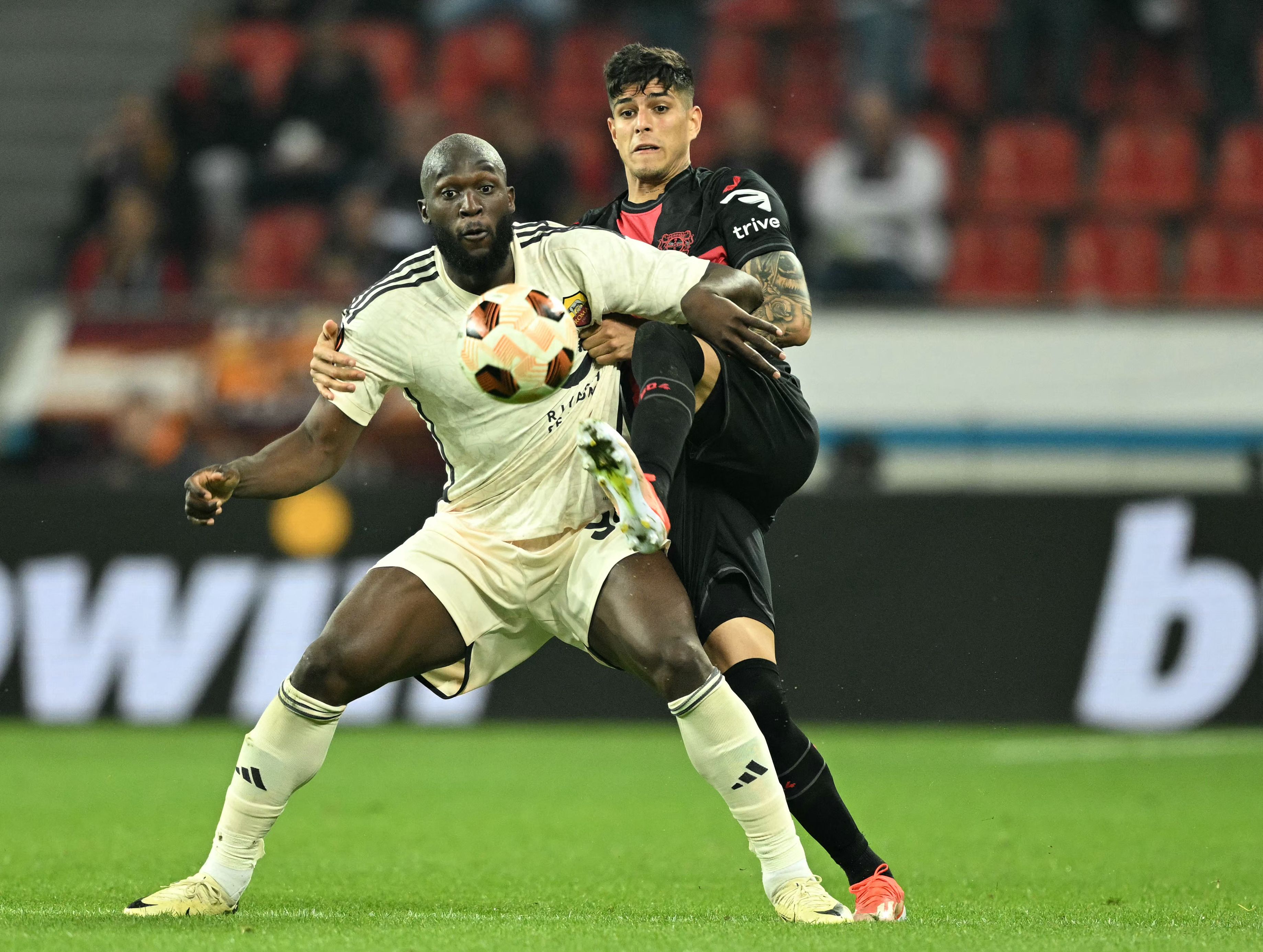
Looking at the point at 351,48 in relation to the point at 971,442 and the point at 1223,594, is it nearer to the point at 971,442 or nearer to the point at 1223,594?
the point at 971,442

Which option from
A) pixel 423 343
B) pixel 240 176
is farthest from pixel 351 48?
pixel 423 343

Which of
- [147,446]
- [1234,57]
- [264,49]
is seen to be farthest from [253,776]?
Answer: [264,49]

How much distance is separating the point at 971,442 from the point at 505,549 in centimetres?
631

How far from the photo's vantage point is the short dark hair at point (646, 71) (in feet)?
18.0

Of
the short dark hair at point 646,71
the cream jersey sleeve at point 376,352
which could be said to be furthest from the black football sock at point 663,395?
the short dark hair at point 646,71

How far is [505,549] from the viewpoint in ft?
16.3

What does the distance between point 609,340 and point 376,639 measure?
105 centimetres

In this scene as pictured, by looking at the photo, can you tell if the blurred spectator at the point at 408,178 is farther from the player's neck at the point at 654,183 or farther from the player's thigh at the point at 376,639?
the player's thigh at the point at 376,639

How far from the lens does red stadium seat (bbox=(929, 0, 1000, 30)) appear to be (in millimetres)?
13852

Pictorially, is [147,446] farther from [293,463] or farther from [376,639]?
[376,639]

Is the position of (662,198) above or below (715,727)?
above

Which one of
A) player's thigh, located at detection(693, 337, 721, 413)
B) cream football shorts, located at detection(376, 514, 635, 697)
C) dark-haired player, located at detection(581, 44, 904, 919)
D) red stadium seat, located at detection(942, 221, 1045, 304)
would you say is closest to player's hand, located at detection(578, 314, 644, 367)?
dark-haired player, located at detection(581, 44, 904, 919)

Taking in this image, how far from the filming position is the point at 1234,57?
44.7 feet

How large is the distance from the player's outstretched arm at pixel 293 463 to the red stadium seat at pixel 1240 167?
9658 millimetres
